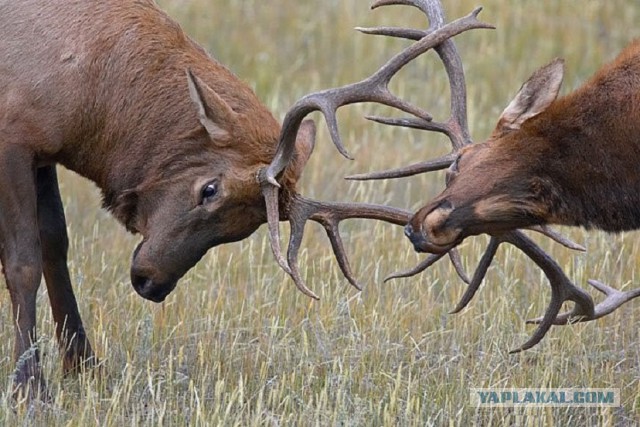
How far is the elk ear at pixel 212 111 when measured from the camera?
21.1 ft

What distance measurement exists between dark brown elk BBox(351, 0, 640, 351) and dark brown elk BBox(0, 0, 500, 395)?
615 mm

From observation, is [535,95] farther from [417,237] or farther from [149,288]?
[149,288]

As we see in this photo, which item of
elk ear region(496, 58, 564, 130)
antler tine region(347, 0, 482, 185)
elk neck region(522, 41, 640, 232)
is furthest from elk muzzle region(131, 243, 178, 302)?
elk neck region(522, 41, 640, 232)

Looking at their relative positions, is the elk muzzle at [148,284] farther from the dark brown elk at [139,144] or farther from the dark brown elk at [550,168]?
the dark brown elk at [550,168]

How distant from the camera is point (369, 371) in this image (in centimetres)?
683

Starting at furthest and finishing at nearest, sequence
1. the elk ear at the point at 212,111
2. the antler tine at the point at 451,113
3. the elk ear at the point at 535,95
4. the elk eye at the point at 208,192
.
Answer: the elk eye at the point at 208,192
the elk ear at the point at 212,111
the antler tine at the point at 451,113
the elk ear at the point at 535,95

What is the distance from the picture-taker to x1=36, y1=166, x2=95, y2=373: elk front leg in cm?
701

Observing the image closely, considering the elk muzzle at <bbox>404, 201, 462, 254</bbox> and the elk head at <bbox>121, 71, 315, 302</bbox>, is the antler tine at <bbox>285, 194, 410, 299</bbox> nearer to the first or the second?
the elk head at <bbox>121, 71, 315, 302</bbox>

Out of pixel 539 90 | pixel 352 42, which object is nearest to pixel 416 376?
pixel 539 90

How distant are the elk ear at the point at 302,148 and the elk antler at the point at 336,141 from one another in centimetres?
15

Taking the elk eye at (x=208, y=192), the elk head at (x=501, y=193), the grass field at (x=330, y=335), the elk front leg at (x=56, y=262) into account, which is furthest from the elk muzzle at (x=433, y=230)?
the elk front leg at (x=56, y=262)

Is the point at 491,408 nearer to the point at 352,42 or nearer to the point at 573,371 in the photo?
the point at 573,371

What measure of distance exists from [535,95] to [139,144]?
1983 mm

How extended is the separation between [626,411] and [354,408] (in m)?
1.26
